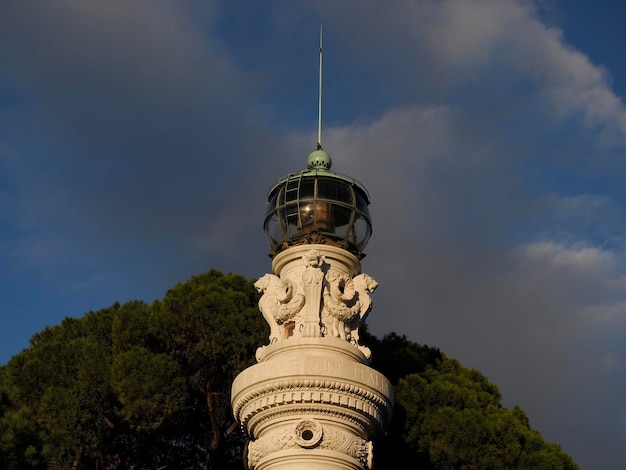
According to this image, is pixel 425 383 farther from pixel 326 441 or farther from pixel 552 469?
pixel 326 441

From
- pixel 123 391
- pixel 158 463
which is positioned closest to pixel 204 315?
pixel 123 391

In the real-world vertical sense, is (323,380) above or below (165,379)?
below

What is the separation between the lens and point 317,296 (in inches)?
696

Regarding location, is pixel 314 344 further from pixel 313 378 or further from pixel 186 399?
pixel 186 399

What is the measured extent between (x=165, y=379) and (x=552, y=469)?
9698mm

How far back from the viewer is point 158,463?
2481 centimetres

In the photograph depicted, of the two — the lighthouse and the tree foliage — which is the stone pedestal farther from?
the tree foliage

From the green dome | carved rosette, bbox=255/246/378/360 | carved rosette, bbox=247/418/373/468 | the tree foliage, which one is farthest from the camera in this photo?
the tree foliage

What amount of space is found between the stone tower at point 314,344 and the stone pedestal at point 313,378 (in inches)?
0.7

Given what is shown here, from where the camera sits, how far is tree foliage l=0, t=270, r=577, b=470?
74.6ft

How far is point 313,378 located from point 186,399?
25.3 feet

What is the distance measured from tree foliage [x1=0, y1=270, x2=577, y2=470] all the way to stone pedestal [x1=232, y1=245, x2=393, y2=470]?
5465 mm

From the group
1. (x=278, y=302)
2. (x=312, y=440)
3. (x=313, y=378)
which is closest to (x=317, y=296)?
(x=278, y=302)

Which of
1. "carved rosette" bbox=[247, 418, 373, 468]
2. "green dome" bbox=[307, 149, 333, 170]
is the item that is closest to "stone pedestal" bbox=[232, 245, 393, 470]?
"carved rosette" bbox=[247, 418, 373, 468]
